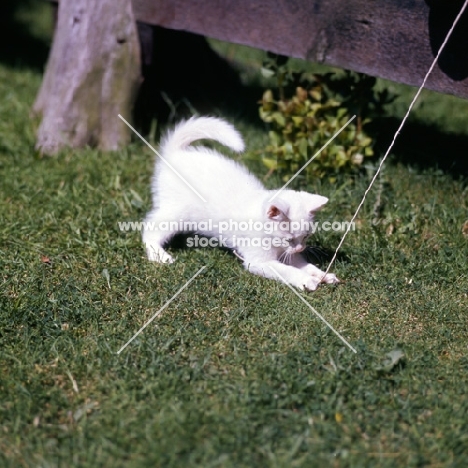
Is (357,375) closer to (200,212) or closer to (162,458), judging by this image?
(162,458)

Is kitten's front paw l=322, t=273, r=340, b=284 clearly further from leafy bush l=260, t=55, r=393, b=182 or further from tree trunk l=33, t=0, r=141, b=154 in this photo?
tree trunk l=33, t=0, r=141, b=154

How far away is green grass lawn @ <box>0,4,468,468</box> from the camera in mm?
2123

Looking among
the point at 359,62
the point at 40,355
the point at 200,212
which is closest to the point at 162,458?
the point at 40,355

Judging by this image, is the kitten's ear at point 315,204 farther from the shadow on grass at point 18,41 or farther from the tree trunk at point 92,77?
the shadow on grass at point 18,41

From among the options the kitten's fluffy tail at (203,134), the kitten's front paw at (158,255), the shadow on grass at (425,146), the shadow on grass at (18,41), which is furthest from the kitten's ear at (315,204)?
the shadow on grass at (18,41)

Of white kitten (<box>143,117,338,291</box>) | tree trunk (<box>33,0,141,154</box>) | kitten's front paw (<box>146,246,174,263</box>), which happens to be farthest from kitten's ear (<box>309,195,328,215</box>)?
tree trunk (<box>33,0,141,154</box>)

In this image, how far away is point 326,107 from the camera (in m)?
3.97

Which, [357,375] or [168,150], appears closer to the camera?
[357,375]

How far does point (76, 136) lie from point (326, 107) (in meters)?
1.55

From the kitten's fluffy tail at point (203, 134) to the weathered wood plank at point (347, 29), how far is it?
75 centimetres

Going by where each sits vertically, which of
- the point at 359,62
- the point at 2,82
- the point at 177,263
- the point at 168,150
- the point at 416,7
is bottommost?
the point at 2,82

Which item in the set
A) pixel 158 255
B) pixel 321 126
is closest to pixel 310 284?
pixel 158 255

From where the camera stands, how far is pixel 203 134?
3355mm

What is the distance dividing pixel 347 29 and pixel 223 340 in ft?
5.97
